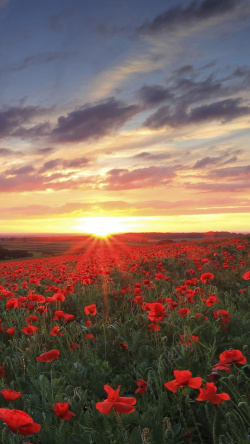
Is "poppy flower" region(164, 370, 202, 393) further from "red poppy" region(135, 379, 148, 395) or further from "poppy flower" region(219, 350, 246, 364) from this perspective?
"red poppy" region(135, 379, 148, 395)

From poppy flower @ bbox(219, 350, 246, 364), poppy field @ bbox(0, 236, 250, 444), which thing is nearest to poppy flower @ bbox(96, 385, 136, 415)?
poppy field @ bbox(0, 236, 250, 444)

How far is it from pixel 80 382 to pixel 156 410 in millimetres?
1054

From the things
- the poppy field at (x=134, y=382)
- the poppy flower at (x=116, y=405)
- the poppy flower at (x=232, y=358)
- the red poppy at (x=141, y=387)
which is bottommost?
the poppy field at (x=134, y=382)

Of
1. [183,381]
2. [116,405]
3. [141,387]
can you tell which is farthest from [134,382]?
[116,405]

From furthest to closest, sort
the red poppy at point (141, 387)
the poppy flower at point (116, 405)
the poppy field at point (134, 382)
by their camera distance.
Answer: the red poppy at point (141, 387) < the poppy field at point (134, 382) < the poppy flower at point (116, 405)

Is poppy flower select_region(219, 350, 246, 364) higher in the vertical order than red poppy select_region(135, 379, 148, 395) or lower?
higher

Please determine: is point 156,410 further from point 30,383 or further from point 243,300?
point 243,300

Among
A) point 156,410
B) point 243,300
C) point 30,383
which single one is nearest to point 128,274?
point 243,300

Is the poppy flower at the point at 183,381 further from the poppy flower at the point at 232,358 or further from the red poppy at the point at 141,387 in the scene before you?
the red poppy at the point at 141,387

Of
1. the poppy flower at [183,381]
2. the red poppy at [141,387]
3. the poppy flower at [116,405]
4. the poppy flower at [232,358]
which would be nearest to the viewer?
the poppy flower at [116,405]

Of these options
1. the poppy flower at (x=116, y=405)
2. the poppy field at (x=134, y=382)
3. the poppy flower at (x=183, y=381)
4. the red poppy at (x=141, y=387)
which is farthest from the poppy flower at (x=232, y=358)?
the poppy flower at (x=116, y=405)

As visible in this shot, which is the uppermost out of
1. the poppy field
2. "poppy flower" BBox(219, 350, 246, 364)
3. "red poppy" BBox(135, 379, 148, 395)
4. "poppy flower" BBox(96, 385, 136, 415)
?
"poppy flower" BBox(96, 385, 136, 415)

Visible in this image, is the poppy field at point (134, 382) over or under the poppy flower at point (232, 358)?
under

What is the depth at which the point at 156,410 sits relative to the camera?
2.78 metres
